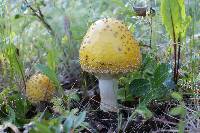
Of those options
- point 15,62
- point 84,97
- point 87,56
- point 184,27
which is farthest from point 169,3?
point 15,62

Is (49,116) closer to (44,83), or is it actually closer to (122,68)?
(44,83)

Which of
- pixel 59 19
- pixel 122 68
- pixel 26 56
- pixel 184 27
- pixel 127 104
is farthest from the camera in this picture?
pixel 59 19

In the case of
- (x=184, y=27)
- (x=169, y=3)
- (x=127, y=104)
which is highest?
(x=169, y=3)

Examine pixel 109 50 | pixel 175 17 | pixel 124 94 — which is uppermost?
pixel 175 17

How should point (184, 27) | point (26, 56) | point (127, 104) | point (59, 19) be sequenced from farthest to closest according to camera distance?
point (59, 19) → point (26, 56) → point (127, 104) → point (184, 27)

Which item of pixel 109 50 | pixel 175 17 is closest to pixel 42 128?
pixel 109 50

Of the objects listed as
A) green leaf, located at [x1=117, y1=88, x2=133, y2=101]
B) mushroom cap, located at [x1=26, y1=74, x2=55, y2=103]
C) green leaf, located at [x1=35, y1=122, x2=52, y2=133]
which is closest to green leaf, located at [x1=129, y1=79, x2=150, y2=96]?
green leaf, located at [x1=117, y1=88, x2=133, y2=101]

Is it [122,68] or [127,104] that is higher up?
[122,68]

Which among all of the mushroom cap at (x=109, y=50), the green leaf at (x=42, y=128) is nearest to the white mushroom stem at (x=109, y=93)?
the mushroom cap at (x=109, y=50)

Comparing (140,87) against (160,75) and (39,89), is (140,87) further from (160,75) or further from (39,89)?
(39,89)

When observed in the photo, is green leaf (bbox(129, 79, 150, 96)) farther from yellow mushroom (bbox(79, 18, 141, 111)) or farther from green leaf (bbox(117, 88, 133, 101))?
yellow mushroom (bbox(79, 18, 141, 111))
